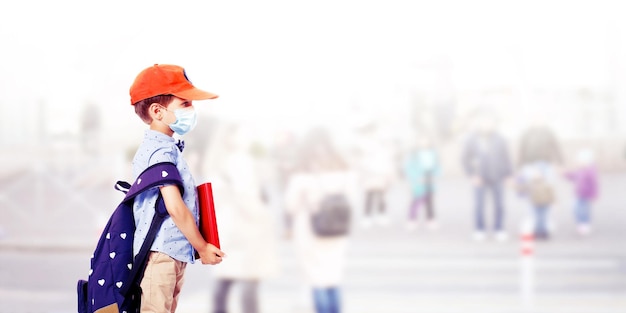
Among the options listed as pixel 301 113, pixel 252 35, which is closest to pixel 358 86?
pixel 301 113

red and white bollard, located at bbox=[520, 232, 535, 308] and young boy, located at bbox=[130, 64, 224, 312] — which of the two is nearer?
young boy, located at bbox=[130, 64, 224, 312]

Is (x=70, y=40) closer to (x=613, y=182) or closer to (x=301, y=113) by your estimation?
(x=301, y=113)

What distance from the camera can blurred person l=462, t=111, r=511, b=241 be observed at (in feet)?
17.4

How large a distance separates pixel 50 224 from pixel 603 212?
3.59 metres

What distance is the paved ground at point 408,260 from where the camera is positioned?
204 inches

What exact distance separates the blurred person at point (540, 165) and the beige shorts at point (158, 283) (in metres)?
3.70

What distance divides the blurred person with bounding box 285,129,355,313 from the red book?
8.51 ft

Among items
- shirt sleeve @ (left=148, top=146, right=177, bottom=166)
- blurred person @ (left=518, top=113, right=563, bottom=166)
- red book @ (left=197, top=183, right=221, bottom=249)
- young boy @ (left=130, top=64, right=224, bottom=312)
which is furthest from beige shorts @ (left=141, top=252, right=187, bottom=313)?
blurred person @ (left=518, top=113, right=563, bottom=166)

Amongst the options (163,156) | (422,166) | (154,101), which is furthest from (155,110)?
(422,166)

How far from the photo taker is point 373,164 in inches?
206

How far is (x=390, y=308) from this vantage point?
5.16m

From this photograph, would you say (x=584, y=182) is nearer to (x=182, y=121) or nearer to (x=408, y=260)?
(x=408, y=260)

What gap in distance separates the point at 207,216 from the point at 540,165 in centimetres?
371

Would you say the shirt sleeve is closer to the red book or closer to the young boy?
the young boy
